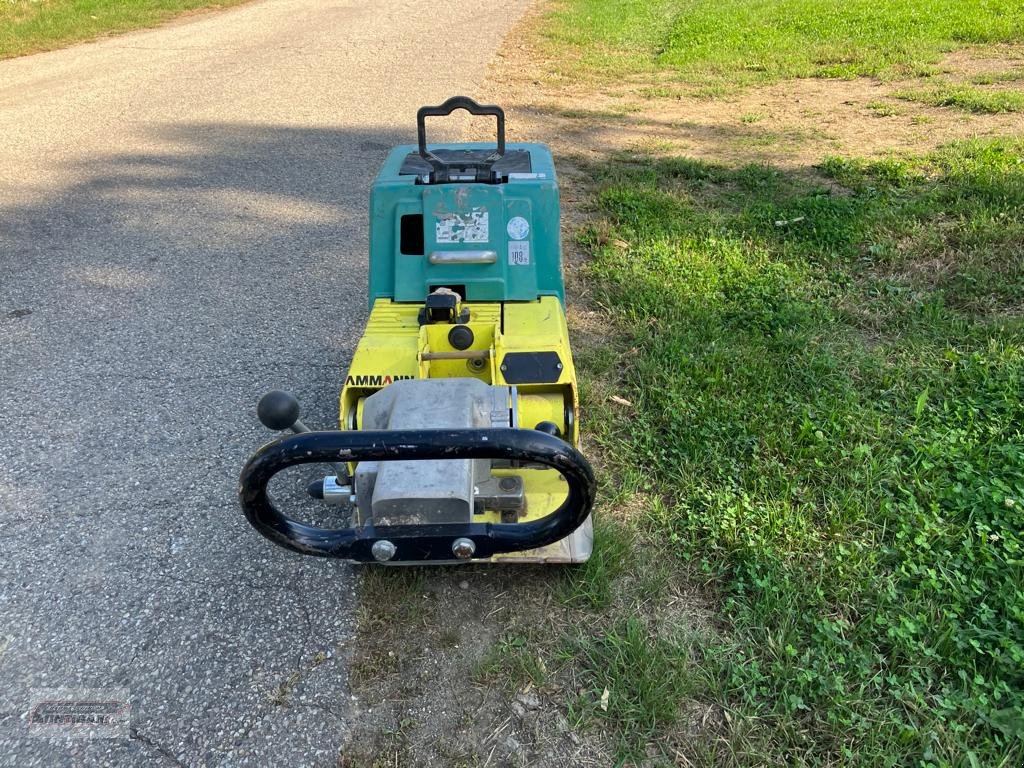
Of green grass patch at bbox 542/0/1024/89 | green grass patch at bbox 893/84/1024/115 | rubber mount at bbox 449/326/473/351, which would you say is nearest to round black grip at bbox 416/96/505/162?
rubber mount at bbox 449/326/473/351

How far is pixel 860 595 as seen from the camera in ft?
7.74

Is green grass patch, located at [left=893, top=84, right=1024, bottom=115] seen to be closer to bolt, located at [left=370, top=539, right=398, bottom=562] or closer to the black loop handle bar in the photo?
the black loop handle bar

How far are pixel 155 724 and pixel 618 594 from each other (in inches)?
55.2

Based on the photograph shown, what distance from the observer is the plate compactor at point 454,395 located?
5.38ft

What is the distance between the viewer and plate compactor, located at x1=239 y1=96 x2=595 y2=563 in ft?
5.38

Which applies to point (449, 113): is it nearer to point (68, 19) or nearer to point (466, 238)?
point (466, 238)

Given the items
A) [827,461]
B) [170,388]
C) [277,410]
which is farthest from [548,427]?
[170,388]

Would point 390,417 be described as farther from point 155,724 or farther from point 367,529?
point 155,724

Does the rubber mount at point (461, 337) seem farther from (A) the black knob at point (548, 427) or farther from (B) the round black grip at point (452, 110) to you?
(B) the round black grip at point (452, 110)

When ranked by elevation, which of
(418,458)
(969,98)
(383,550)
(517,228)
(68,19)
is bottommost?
(383,550)

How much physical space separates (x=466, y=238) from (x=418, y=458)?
61.1 inches

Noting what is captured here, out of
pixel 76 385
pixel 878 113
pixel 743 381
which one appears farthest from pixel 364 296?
pixel 878 113

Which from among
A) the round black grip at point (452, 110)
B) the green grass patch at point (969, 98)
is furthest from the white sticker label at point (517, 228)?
the green grass patch at point (969, 98)

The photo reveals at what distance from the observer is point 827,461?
9.43ft
